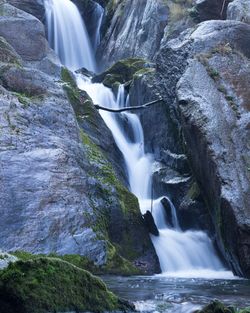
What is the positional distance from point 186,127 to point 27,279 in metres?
9.97

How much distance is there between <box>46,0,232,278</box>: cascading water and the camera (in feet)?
46.9

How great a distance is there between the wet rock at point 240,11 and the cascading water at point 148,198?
570 centimetres

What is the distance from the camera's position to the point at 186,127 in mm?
15484

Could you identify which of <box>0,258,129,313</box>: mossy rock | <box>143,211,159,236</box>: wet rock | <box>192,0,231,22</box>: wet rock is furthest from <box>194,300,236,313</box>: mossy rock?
Answer: <box>192,0,231,22</box>: wet rock

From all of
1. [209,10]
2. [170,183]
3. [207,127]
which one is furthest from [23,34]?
[207,127]

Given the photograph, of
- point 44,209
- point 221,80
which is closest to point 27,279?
point 44,209

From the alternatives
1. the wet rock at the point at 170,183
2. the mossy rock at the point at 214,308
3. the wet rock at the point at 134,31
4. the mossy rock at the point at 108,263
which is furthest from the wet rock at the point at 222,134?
the wet rock at the point at 134,31

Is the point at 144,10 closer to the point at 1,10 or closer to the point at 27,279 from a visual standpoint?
the point at 1,10

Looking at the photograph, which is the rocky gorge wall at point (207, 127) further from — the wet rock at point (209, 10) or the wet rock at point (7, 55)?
the wet rock at point (7, 55)

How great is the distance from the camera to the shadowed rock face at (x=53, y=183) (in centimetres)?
1219

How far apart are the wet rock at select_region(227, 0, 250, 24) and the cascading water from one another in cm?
570

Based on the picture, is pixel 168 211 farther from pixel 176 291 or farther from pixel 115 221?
pixel 176 291

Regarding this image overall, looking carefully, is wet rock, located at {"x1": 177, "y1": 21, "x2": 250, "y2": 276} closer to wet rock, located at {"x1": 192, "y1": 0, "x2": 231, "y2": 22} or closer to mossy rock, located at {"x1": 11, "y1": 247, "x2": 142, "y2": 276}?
→ mossy rock, located at {"x1": 11, "y1": 247, "x2": 142, "y2": 276}

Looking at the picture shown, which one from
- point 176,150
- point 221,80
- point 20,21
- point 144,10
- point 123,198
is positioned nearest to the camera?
point 123,198
